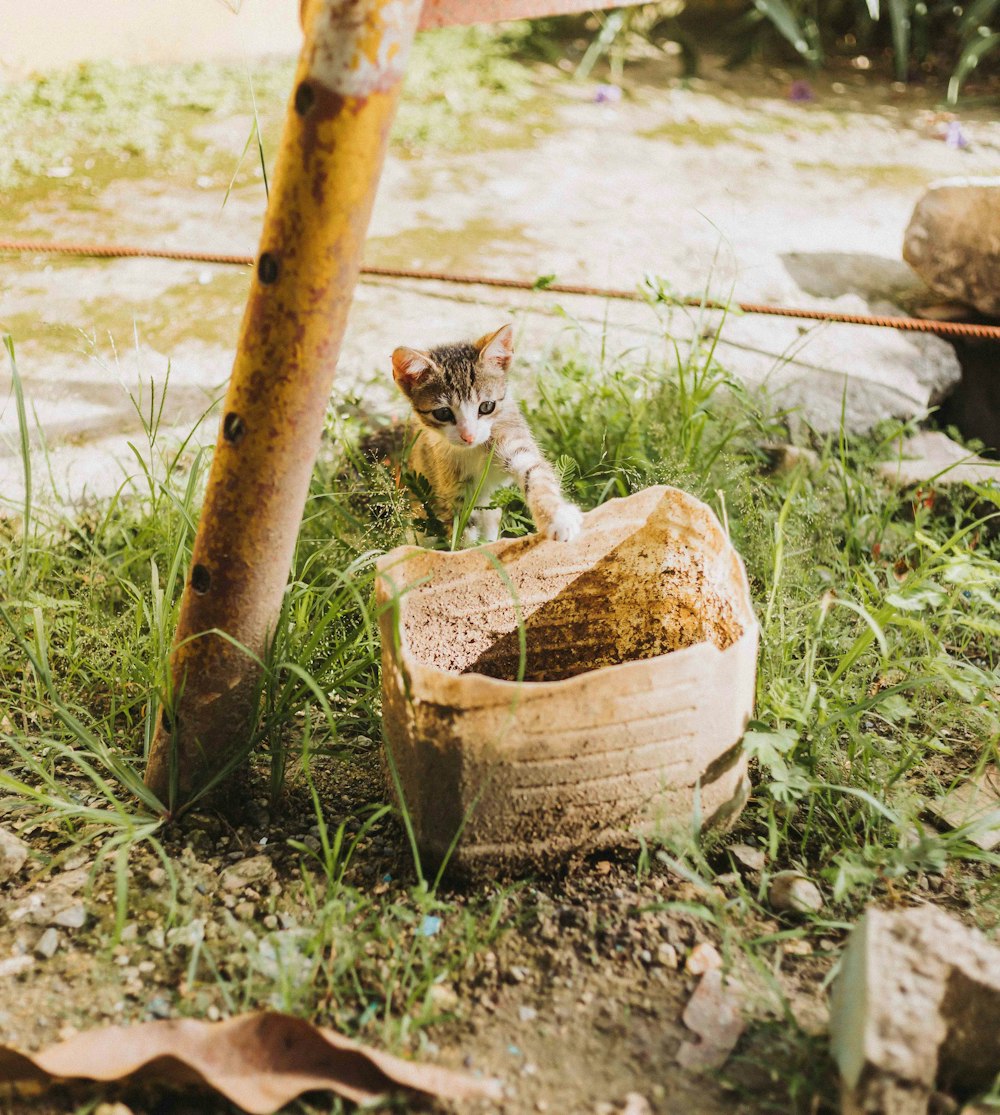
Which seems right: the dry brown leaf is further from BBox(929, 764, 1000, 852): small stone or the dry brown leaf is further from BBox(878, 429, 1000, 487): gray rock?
Answer: BBox(878, 429, 1000, 487): gray rock

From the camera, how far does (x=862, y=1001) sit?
4.76 feet

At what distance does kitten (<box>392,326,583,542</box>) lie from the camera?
2.40 metres

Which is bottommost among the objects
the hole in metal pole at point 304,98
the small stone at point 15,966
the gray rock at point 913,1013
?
the small stone at point 15,966

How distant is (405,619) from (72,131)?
3.84 metres

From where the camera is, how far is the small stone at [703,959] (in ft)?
5.85

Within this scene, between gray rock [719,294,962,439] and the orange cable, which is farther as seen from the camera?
gray rock [719,294,962,439]

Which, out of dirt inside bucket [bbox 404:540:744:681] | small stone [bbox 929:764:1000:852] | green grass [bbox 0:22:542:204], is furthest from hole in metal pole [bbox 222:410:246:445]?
green grass [bbox 0:22:542:204]

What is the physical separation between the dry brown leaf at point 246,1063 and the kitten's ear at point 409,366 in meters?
1.39

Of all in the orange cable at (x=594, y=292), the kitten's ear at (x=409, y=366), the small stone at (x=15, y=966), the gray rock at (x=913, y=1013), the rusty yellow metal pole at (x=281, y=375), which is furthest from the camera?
the orange cable at (x=594, y=292)

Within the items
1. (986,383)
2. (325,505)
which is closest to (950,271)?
(986,383)

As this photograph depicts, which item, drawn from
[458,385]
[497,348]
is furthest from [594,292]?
[458,385]

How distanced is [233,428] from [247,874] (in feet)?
2.65

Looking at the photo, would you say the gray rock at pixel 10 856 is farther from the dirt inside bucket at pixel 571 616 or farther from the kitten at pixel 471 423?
the kitten at pixel 471 423

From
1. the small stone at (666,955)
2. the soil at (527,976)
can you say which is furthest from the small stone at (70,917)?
the small stone at (666,955)
